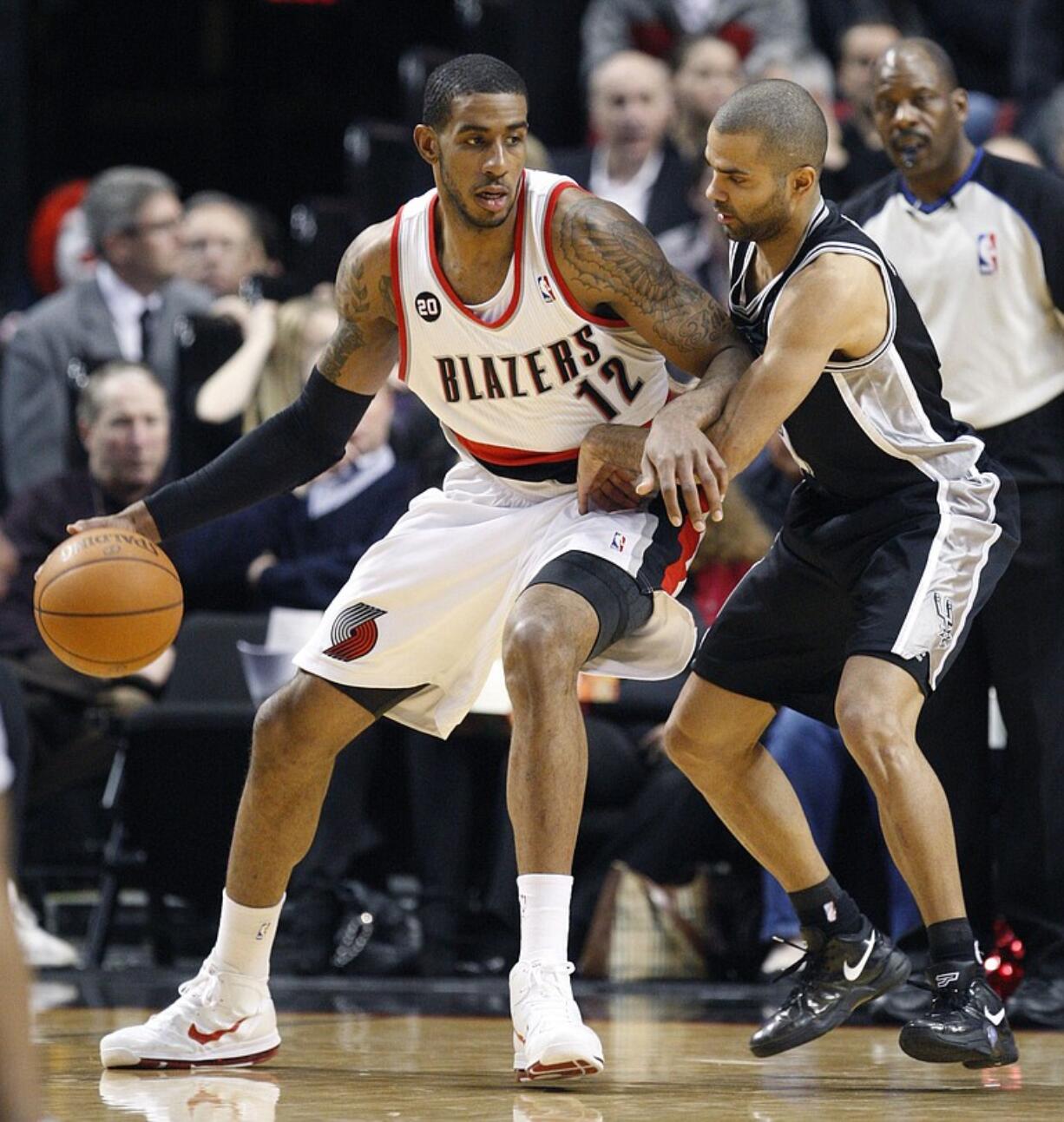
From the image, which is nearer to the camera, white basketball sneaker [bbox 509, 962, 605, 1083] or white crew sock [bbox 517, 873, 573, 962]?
white basketball sneaker [bbox 509, 962, 605, 1083]

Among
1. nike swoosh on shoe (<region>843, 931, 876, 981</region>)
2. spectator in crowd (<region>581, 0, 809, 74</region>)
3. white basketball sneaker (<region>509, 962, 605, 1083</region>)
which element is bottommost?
nike swoosh on shoe (<region>843, 931, 876, 981</region>)

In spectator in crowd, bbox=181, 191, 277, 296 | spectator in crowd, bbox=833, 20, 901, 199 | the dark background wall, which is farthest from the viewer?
the dark background wall

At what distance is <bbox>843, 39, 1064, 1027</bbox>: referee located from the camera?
541 centimetres

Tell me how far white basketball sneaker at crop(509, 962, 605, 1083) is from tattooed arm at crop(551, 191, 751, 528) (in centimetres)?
89

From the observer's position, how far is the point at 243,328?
8.03 metres

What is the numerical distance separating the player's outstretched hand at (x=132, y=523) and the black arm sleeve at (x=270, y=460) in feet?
0.05

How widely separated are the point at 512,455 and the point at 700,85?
14.6 ft

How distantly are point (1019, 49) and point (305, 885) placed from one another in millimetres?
4760

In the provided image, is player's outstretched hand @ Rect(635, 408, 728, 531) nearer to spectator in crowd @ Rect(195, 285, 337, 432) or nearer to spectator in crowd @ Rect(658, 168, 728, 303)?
spectator in crowd @ Rect(658, 168, 728, 303)

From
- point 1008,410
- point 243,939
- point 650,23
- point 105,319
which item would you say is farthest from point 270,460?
point 650,23

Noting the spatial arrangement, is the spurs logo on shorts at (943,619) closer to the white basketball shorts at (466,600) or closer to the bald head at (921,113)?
the white basketball shorts at (466,600)

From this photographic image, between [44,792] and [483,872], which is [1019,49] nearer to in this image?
[483,872]

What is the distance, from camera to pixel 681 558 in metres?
4.33

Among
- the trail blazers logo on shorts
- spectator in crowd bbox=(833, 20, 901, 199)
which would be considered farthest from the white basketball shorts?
spectator in crowd bbox=(833, 20, 901, 199)
